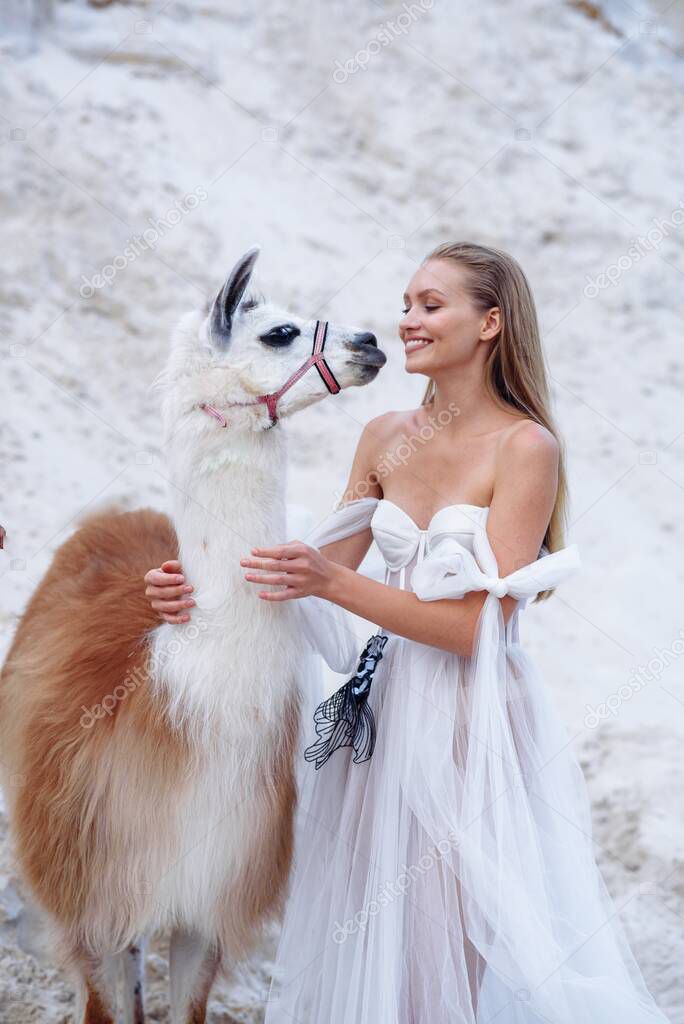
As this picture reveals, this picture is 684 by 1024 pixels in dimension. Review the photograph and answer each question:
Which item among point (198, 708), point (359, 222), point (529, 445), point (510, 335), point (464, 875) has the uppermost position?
point (510, 335)

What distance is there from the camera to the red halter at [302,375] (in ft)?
6.61

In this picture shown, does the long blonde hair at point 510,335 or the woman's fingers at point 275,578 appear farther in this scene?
the long blonde hair at point 510,335

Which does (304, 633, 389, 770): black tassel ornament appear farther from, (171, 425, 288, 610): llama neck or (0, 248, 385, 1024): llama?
(171, 425, 288, 610): llama neck

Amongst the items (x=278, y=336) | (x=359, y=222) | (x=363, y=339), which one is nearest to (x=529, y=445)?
(x=363, y=339)

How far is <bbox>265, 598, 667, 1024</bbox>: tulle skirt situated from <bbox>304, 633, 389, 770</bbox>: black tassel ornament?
0.03 meters

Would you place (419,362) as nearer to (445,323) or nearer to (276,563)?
(445,323)

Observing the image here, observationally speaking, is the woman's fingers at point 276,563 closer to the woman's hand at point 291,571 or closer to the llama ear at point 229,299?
the woman's hand at point 291,571

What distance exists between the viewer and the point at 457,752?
6.93 ft

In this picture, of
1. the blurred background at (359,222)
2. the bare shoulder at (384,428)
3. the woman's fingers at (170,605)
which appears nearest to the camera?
the woman's fingers at (170,605)

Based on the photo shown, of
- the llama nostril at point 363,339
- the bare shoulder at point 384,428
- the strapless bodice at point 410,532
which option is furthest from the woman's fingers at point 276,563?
the bare shoulder at point 384,428

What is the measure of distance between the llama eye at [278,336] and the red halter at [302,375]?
0.05m

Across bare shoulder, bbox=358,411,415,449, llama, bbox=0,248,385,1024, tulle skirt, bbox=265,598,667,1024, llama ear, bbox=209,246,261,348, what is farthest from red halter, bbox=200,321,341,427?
tulle skirt, bbox=265,598,667,1024

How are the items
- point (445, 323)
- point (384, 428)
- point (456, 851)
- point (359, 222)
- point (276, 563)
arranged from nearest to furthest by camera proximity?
1. point (276, 563)
2. point (456, 851)
3. point (445, 323)
4. point (384, 428)
5. point (359, 222)

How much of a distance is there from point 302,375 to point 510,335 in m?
0.44
